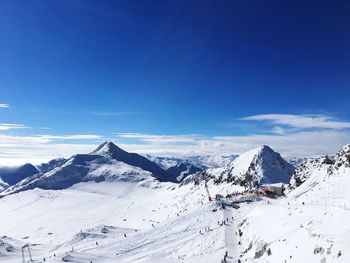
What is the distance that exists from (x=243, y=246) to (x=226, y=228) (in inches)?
431

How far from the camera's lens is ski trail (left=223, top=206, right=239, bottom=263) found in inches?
1462

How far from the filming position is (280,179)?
122 meters

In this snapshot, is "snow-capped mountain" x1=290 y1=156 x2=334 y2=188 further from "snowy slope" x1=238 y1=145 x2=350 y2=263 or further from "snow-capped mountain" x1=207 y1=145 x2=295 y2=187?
"snowy slope" x1=238 y1=145 x2=350 y2=263

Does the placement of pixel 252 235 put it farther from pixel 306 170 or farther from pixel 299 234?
pixel 306 170

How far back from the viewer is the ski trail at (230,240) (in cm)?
3713

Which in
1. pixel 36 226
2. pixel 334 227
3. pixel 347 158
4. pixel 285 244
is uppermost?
pixel 347 158

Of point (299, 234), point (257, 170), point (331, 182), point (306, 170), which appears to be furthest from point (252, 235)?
point (257, 170)

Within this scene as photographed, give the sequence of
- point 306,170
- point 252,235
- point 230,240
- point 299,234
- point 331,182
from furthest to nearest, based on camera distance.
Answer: point 306,170
point 331,182
point 230,240
point 252,235
point 299,234

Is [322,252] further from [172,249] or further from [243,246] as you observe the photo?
[172,249]

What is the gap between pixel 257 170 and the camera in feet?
405

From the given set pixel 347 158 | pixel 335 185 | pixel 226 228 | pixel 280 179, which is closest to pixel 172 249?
pixel 226 228

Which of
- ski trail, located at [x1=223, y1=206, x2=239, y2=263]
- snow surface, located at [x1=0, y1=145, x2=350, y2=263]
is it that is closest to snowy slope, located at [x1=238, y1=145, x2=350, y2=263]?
snow surface, located at [x1=0, y1=145, x2=350, y2=263]

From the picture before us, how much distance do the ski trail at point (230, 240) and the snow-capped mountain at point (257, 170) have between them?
61106mm

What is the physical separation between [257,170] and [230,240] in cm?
8230
